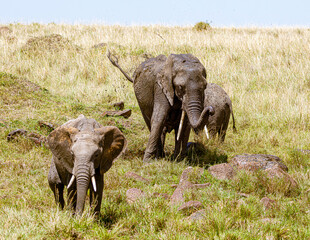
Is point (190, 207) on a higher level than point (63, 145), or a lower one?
lower

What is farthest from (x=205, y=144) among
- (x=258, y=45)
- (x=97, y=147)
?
(x=258, y=45)

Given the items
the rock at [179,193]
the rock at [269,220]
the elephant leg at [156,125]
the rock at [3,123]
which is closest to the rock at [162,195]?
the rock at [179,193]

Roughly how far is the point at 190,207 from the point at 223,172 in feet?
Answer: 4.93

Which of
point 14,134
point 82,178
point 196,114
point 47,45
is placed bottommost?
point 14,134

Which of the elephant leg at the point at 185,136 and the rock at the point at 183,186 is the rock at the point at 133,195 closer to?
the rock at the point at 183,186

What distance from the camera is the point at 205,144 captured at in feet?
24.8

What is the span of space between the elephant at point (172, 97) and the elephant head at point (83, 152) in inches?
72.3

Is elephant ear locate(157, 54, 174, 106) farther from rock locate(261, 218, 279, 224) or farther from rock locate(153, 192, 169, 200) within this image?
rock locate(261, 218, 279, 224)

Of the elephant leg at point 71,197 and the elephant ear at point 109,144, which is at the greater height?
the elephant ear at point 109,144

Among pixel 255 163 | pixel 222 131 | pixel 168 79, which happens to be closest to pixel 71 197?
pixel 168 79

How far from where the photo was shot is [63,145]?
3912 millimetres

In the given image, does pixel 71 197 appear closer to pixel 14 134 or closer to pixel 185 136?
pixel 185 136

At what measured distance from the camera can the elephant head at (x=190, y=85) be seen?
19.0 feet

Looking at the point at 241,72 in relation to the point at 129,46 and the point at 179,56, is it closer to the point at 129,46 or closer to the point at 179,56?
the point at 129,46
